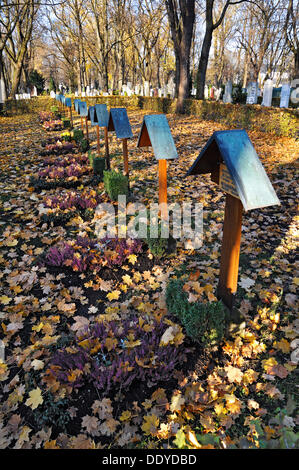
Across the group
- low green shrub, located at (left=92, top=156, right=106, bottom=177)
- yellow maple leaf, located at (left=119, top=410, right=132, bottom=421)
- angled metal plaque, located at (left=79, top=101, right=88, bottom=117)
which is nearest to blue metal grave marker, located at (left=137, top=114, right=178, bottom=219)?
yellow maple leaf, located at (left=119, top=410, right=132, bottom=421)

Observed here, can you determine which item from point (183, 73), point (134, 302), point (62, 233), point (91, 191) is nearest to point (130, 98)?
point (183, 73)

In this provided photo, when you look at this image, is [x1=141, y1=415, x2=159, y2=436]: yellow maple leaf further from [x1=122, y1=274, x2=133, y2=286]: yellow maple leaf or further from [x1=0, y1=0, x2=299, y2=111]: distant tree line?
[x1=0, y1=0, x2=299, y2=111]: distant tree line

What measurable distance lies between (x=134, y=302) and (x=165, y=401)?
4.21 feet

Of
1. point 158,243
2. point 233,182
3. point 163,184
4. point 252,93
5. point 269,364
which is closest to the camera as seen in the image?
point 233,182

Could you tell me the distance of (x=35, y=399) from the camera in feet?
8.02

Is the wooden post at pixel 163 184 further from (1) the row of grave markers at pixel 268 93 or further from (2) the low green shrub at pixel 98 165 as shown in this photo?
(1) the row of grave markers at pixel 268 93

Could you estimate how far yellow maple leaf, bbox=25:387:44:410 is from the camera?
2408 millimetres

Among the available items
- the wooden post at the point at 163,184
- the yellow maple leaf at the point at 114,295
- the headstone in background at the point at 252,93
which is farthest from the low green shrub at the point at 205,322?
the headstone in background at the point at 252,93

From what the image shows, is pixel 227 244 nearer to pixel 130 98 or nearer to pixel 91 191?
pixel 91 191

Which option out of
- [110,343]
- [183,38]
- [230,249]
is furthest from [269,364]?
[183,38]

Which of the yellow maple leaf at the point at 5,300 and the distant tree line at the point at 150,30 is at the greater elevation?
the distant tree line at the point at 150,30

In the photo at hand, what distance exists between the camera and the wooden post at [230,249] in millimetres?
2688

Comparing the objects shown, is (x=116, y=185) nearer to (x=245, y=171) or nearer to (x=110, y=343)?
(x=110, y=343)

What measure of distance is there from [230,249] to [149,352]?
122 centimetres
